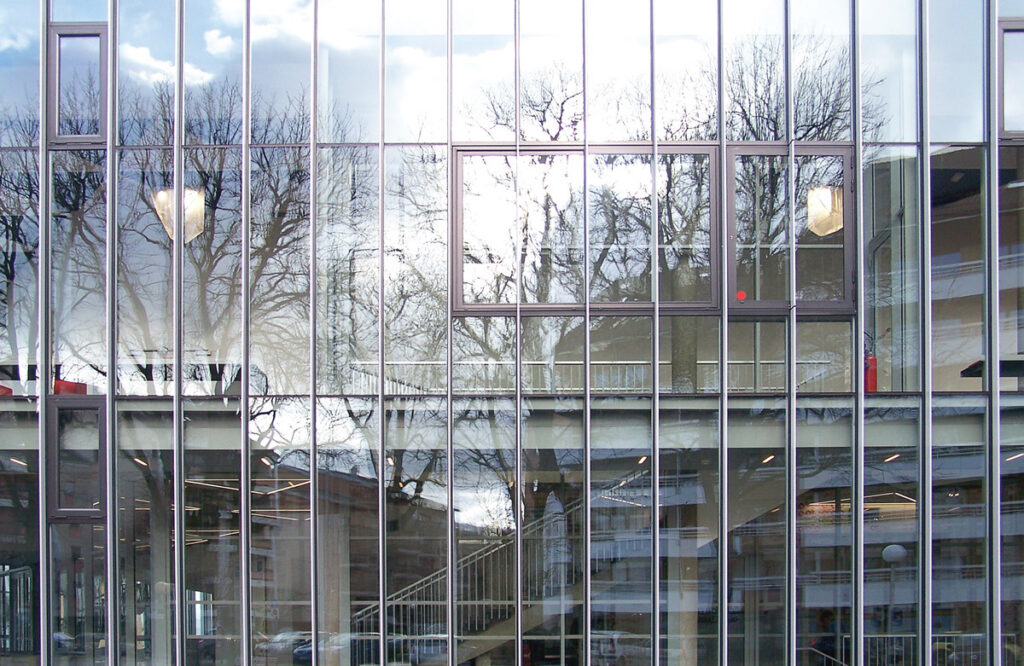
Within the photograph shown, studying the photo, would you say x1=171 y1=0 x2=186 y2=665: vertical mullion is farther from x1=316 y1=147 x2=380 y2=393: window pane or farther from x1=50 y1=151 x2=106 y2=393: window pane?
x1=316 y1=147 x2=380 y2=393: window pane

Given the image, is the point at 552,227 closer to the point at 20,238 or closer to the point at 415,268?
the point at 415,268

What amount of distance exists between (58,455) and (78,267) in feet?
6.84

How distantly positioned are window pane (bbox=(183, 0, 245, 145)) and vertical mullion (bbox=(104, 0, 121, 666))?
805mm

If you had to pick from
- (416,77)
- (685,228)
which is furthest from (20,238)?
(685,228)

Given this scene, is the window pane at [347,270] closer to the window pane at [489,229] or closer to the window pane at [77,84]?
the window pane at [489,229]

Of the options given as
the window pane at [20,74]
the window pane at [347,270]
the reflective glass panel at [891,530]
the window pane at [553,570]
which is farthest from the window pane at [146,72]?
the reflective glass panel at [891,530]

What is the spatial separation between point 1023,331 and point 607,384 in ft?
15.3

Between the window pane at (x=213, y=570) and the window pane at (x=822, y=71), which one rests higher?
the window pane at (x=822, y=71)

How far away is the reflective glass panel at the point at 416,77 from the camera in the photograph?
336 inches

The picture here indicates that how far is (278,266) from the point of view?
8.52 metres

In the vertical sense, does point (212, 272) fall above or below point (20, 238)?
below

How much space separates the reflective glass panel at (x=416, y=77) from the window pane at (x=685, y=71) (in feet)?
7.91

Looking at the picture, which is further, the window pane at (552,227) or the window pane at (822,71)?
the window pane at (822,71)

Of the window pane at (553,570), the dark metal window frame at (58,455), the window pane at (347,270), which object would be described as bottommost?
the window pane at (553,570)
